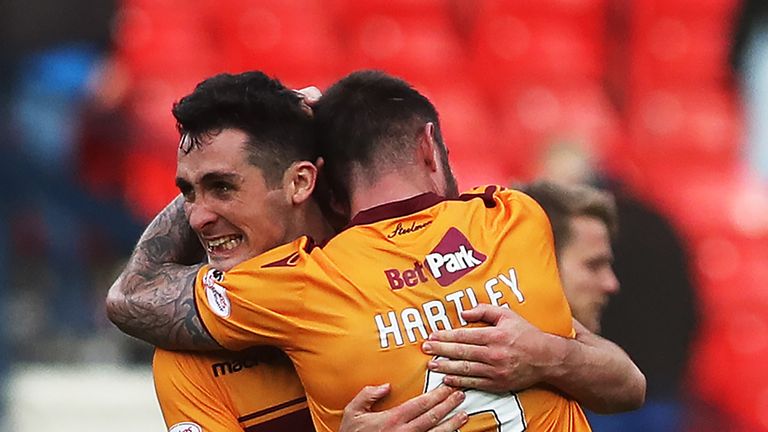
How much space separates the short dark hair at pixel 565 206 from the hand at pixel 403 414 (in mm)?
1656

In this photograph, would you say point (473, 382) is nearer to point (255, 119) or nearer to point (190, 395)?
point (190, 395)

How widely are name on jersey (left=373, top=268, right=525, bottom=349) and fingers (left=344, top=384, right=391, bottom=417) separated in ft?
0.32

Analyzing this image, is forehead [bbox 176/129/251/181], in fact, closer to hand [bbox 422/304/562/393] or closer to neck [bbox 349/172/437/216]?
neck [bbox 349/172/437/216]

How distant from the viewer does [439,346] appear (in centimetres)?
308

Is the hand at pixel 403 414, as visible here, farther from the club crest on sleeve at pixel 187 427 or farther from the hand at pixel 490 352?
the club crest on sleeve at pixel 187 427

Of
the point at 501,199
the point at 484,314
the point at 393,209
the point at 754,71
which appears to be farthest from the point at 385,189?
the point at 754,71

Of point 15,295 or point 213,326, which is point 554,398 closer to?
point 213,326

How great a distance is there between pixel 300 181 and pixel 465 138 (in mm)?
5328

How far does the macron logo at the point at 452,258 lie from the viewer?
3.12 m

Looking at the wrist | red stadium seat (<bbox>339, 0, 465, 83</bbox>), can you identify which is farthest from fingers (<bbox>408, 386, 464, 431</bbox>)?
red stadium seat (<bbox>339, 0, 465, 83</bbox>)

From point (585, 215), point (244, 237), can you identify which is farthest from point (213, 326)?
point (585, 215)

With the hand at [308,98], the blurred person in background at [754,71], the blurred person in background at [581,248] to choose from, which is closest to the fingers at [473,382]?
the hand at [308,98]

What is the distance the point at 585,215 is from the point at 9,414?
4.86 m

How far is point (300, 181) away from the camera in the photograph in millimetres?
3369
